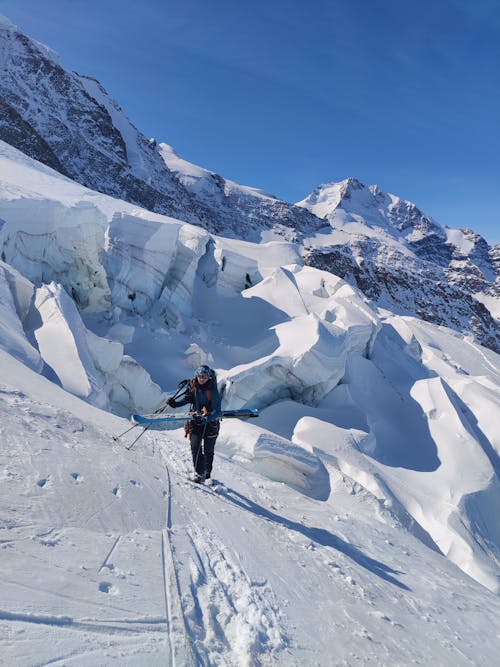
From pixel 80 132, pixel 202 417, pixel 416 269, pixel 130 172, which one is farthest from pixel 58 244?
pixel 416 269

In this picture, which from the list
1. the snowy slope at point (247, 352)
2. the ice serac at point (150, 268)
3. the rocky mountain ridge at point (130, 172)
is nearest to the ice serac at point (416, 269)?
the rocky mountain ridge at point (130, 172)

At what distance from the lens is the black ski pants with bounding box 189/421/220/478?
4.84 metres

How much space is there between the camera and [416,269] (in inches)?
4688

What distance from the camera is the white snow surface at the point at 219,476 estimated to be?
2.48 meters

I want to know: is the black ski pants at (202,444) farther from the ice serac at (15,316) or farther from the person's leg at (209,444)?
the ice serac at (15,316)

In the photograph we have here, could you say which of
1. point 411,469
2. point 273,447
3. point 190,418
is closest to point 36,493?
point 190,418

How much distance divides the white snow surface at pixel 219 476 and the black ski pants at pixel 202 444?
25cm

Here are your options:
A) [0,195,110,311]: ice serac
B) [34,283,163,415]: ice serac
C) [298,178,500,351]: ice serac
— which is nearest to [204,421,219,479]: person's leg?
[34,283,163,415]: ice serac

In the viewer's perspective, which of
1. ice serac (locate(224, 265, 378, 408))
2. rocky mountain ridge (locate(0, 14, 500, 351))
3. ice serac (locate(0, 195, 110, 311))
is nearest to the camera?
ice serac (locate(0, 195, 110, 311))

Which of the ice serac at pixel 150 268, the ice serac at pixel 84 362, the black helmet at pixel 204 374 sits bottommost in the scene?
the ice serac at pixel 84 362

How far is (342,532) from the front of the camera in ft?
16.4

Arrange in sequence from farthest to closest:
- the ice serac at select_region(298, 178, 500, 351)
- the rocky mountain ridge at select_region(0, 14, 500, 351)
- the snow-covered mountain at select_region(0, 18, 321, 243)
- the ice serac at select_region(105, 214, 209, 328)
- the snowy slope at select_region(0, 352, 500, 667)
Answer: the ice serac at select_region(298, 178, 500, 351), the snow-covered mountain at select_region(0, 18, 321, 243), the rocky mountain ridge at select_region(0, 14, 500, 351), the ice serac at select_region(105, 214, 209, 328), the snowy slope at select_region(0, 352, 500, 667)

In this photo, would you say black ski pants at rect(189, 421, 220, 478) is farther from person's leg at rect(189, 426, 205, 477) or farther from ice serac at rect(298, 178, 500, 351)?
ice serac at rect(298, 178, 500, 351)

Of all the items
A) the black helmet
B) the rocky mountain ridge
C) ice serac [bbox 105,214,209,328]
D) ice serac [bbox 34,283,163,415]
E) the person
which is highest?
the rocky mountain ridge
